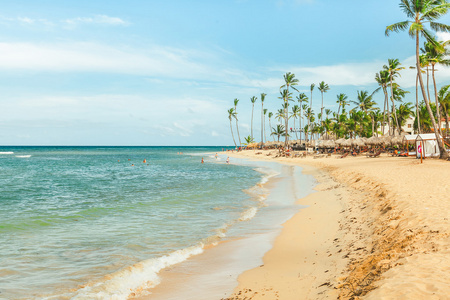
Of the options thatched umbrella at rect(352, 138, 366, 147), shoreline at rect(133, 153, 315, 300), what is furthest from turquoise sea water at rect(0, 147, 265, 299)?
thatched umbrella at rect(352, 138, 366, 147)

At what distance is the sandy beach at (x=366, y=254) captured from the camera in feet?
14.2

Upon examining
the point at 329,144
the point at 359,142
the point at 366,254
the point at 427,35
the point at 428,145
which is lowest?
the point at 366,254

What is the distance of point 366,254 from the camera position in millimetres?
6129

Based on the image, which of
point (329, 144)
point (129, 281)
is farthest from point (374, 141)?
point (129, 281)

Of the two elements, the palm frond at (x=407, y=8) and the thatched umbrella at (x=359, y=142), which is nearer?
the palm frond at (x=407, y=8)

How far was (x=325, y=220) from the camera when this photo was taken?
10.6 m

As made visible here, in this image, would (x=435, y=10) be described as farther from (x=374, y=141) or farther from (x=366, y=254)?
(x=366, y=254)

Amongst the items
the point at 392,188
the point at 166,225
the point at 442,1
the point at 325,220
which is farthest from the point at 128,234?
the point at 442,1

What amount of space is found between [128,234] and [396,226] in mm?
7881

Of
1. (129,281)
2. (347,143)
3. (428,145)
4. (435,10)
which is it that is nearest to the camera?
(129,281)

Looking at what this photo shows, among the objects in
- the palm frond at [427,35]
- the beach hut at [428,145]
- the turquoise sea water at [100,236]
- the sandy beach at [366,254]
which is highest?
the palm frond at [427,35]

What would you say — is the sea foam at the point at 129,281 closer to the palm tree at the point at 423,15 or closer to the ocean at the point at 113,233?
the ocean at the point at 113,233

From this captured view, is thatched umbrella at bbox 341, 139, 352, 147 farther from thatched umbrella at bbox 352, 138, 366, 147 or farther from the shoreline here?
the shoreline

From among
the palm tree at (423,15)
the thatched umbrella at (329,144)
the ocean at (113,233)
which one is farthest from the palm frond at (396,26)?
the thatched umbrella at (329,144)
